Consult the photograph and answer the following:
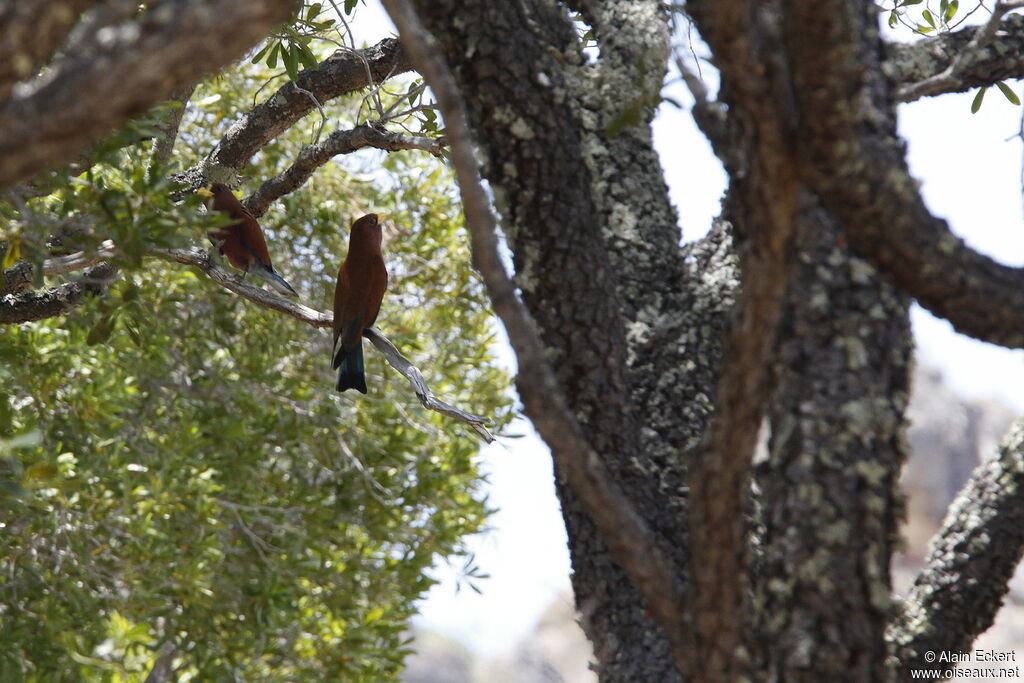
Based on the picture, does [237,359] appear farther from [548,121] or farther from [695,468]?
[695,468]

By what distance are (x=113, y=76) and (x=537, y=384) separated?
60cm

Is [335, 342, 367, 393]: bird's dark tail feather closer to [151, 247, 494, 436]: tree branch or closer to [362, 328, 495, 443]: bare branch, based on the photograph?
[151, 247, 494, 436]: tree branch

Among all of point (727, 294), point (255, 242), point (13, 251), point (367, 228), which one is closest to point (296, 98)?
point (255, 242)

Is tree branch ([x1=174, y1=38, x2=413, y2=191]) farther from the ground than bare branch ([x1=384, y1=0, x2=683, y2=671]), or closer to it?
farther from the ground

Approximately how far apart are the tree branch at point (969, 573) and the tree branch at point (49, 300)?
91.8 inches

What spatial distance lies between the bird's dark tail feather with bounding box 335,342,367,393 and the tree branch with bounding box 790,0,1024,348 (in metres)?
2.68

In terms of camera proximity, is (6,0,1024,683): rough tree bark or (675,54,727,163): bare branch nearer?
(6,0,1024,683): rough tree bark

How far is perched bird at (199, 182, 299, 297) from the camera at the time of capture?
3.33 meters

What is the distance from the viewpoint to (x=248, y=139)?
336cm

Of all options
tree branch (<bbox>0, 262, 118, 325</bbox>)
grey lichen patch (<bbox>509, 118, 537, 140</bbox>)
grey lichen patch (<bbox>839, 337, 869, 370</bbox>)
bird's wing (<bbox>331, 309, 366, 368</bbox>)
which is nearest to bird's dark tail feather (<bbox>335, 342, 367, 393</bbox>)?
bird's wing (<bbox>331, 309, 366, 368</bbox>)

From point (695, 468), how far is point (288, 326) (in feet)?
13.8

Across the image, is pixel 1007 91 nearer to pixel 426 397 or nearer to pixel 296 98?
pixel 426 397

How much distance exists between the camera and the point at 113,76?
1.01 meters

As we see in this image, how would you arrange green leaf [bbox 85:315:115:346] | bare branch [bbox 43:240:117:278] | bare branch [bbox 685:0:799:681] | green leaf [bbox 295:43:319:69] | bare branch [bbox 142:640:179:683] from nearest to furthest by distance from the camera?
bare branch [bbox 685:0:799:681], bare branch [bbox 43:240:117:278], green leaf [bbox 85:315:115:346], green leaf [bbox 295:43:319:69], bare branch [bbox 142:640:179:683]
